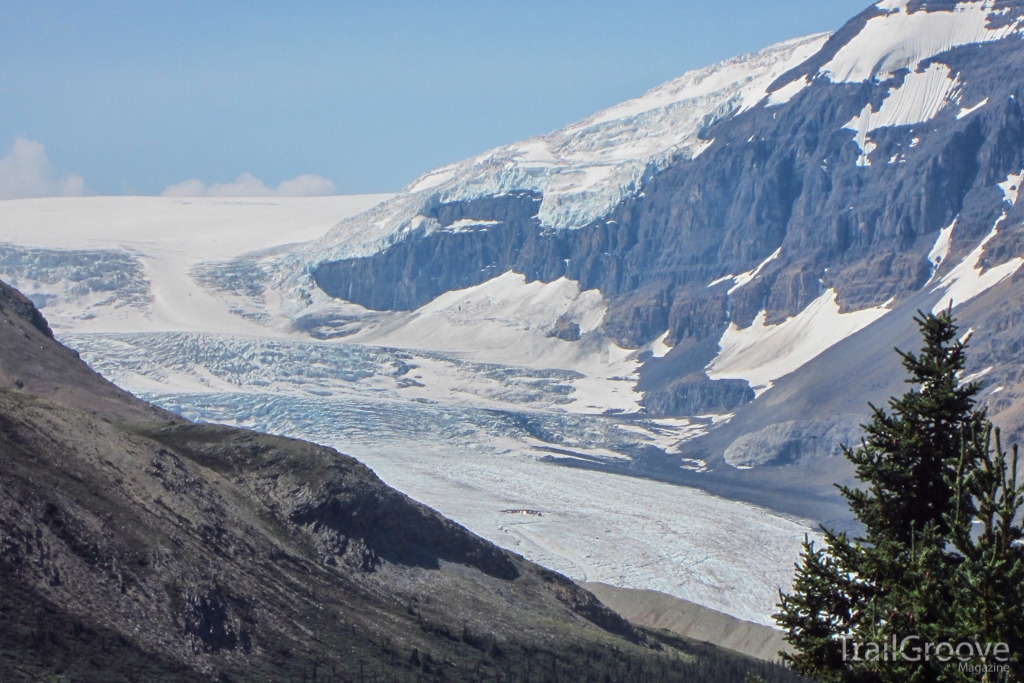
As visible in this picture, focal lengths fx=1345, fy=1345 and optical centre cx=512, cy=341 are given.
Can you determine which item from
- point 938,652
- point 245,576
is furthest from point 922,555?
point 245,576

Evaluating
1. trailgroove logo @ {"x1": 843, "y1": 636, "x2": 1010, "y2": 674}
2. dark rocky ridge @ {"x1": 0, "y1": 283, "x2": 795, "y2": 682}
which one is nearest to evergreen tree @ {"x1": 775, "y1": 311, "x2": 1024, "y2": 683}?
trailgroove logo @ {"x1": 843, "y1": 636, "x2": 1010, "y2": 674}

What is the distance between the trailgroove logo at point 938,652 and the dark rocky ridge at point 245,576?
4278 cm

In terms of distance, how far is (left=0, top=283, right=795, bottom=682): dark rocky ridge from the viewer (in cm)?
5972

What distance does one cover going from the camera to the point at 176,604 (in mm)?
64000

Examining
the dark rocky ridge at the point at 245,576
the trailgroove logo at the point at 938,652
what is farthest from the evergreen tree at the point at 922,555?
the dark rocky ridge at the point at 245,576

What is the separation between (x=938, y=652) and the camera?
44.8 ft

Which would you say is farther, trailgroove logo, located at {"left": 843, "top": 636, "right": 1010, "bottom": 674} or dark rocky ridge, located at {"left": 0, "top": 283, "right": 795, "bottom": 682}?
dark rocky ridge, located at {"left": 0, "top": 283, "right": 795, "bottom": 682}

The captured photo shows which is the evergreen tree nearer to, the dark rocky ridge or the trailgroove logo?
the trailgroove logo

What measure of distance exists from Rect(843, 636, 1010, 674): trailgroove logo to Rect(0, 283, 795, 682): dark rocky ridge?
140 ft

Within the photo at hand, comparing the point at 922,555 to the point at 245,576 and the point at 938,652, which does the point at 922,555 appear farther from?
the point at 245,576

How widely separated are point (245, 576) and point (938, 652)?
6125 cm

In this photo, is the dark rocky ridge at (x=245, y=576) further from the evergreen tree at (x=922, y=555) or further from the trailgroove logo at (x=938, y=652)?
the trailgroove logo at (x=938, y=652)

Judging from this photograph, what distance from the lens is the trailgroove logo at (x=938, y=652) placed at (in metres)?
13.0

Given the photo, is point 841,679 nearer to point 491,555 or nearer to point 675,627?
point 491,555
